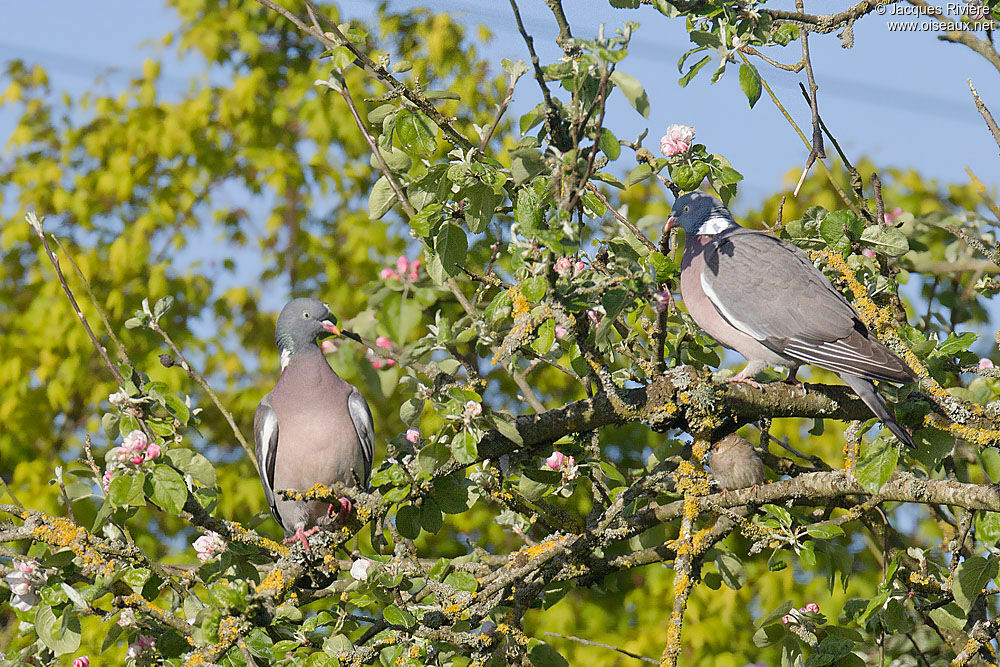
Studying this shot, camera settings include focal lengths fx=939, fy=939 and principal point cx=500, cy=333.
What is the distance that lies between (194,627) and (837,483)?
1.67m

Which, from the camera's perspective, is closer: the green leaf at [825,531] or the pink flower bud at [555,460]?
the green leaf at [825,531]

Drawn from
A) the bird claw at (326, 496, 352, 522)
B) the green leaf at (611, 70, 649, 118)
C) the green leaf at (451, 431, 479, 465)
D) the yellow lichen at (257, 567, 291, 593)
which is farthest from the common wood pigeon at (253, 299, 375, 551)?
the green leaf at (611, 70, 649, 118)

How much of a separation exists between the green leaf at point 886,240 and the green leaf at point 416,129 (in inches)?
54.8

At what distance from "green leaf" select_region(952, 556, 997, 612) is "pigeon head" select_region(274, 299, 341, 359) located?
8.22 feet

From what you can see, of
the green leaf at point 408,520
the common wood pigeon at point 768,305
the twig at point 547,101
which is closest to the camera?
the twig at point 547,101

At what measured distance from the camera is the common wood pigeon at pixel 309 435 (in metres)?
3.67

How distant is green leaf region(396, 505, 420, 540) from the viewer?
2.52 meters

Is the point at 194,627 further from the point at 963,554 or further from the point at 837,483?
the point at 963,554

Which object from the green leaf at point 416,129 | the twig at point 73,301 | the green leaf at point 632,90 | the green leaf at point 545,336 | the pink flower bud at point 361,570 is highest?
the twig at point 73,301

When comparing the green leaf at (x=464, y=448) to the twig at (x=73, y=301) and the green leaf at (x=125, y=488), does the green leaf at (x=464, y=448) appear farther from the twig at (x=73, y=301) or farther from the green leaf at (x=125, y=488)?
the twig at (x=73, y=301)

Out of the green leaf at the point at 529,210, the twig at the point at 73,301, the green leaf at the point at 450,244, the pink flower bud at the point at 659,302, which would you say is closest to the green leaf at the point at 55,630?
the twig at the point at 73,301

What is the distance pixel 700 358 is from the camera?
301 cm

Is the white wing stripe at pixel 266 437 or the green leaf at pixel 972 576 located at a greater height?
the white wing stripe at pixel 266 437

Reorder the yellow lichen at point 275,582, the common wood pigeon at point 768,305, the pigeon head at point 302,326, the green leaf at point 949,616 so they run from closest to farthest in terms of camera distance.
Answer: the yellow lichen at point 275,582, the green leaf at point 949,616, the common wood pigeon at point 768,305, the pigeon head at point 302,326
